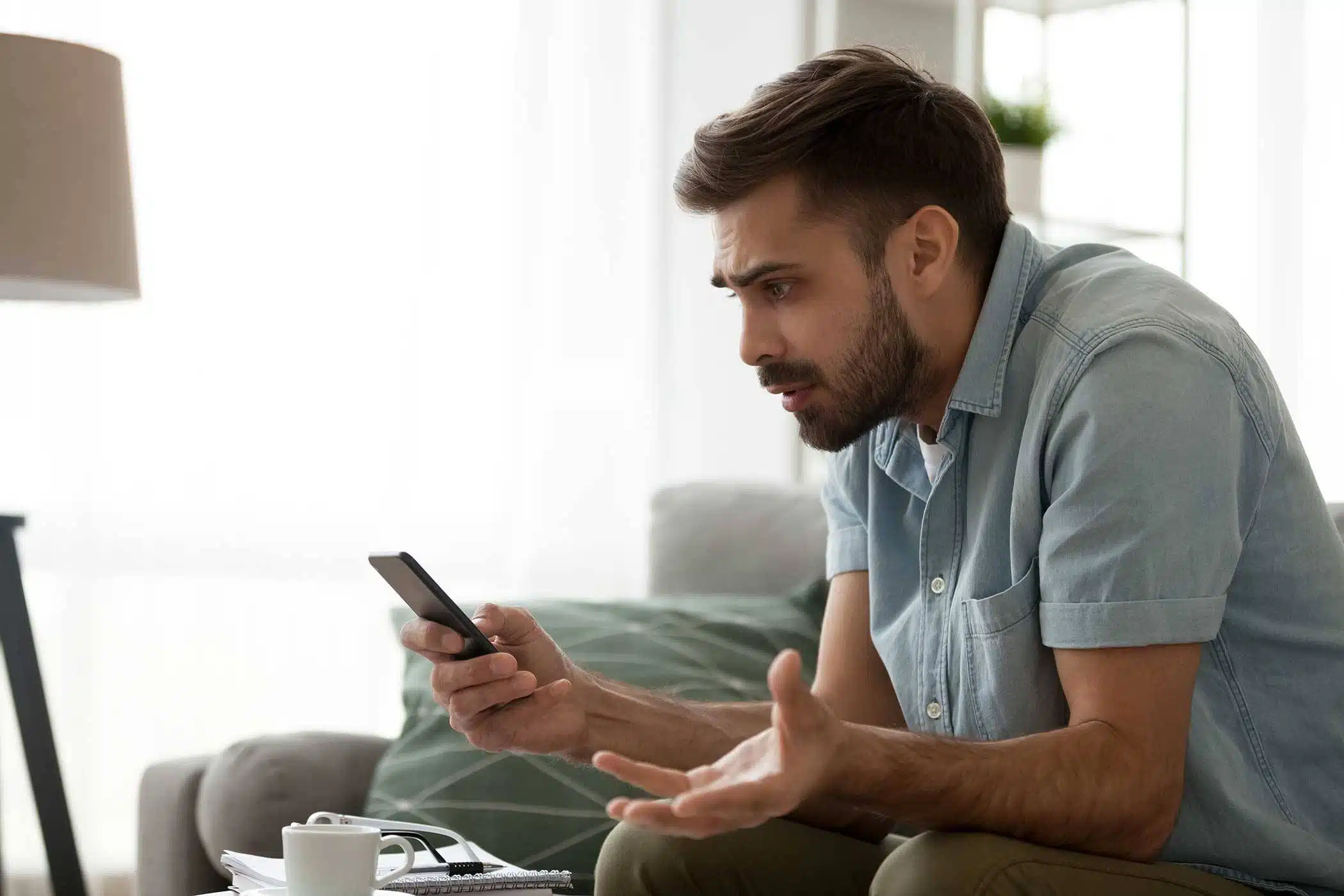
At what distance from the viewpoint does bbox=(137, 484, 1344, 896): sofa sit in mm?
1729

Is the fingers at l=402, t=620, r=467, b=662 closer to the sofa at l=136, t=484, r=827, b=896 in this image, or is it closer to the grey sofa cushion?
the sofa at l=136, t=484, r=827, b=896

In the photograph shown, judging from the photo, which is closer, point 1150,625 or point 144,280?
point 1150,625

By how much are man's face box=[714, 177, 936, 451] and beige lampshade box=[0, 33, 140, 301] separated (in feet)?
2.87

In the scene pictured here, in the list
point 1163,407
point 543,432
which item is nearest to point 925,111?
point 1163,407

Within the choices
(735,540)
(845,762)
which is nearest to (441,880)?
(845,762)

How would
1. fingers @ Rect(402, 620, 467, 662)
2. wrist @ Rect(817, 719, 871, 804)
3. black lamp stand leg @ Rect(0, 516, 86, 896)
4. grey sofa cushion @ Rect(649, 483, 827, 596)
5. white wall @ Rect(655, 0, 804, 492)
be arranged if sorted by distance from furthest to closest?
1. white wall @ Rect(655, 0, 804, 492)
2. grey sofa cushion @ Rect(649, 483, 827, 596)
3. black lamp stand leg @ Rect(0, 516, 86, 896)
4. fingers @ Rect(402, 620, 467, 662)
5. wrist @ Rect(817, 719, 871, 804)

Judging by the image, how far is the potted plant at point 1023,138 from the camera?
9.46 ft

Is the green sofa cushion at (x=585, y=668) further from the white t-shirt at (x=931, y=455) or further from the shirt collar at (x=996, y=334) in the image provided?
the shirt collar at (x=996, y=334)

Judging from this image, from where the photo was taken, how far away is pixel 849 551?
1627 mm

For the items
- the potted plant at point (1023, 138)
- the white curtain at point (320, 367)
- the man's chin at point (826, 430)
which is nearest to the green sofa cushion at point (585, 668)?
the man's chin at point (826, 430)

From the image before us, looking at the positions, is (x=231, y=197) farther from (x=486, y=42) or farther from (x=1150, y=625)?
(x=1150, y=625)

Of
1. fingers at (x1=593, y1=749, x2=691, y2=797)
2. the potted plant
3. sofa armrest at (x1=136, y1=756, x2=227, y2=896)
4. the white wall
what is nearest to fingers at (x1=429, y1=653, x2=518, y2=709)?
fingers at (x1=593, y1=749, x2=691, y2=797)

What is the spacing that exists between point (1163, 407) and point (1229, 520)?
11 centimetres

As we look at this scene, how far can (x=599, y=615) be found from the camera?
1.95 metres
